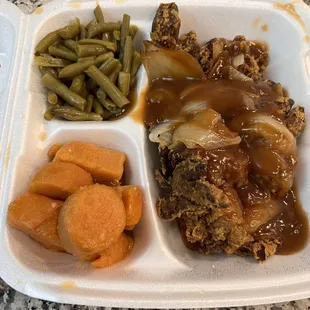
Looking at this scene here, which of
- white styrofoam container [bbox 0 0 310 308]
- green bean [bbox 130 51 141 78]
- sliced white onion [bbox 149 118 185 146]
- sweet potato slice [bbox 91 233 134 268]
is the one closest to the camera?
white styrofoam container [bbox 0 0 310 308]

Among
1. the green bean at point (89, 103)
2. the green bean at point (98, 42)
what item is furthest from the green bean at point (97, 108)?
the green bean at point (98, 42)

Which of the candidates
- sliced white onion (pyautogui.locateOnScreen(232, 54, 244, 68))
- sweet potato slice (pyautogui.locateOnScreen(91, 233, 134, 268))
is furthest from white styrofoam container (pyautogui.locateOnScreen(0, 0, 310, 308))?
sliced white onion (pyautogui.locateOnScreen(232, 54, 244, 68))

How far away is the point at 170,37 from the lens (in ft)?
7.15

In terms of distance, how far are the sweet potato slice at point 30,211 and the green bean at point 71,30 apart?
3.39 feet

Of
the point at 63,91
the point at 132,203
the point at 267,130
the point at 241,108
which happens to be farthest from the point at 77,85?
the point at 267,130

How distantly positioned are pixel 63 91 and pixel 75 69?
0.15 meters

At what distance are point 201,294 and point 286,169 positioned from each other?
0.71 meters

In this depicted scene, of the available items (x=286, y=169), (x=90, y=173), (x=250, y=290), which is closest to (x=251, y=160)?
(x=286, y=169)

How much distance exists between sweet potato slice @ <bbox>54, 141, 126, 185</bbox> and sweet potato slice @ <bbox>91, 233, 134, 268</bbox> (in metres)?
0.32

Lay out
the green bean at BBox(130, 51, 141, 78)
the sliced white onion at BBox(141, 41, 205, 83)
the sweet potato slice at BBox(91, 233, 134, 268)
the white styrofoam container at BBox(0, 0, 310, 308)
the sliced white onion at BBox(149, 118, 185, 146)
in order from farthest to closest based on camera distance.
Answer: the green bean at BBox(130, 51, 141, 78)
the sliced white onion at BBox(141, 41, 205, 83)
the sliced white onion at BBox(149, 118, 185, 146)
the sweet potato slice at BBox(91, 233, 134, 268)
the white styrofoam container at BBox(0, 0, 310, 308)

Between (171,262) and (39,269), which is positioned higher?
(171,262)

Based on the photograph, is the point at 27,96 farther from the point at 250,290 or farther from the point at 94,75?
the point at 250,290

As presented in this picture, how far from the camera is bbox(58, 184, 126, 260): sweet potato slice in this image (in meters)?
1.65

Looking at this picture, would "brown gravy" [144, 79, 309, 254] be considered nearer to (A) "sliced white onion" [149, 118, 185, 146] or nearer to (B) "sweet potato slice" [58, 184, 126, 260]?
(A) "sliced white onion" [149, 118, 185, 146]
